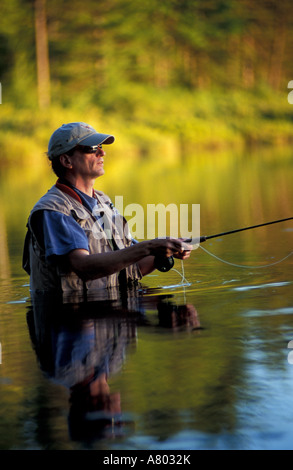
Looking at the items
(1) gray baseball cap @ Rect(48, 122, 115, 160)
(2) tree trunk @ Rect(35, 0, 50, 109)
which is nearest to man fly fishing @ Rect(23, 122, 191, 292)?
(1) gray baseball cap @ Rect(48, 122, 115, 160)

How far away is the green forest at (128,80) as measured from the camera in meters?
39.3

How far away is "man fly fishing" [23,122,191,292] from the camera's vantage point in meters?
5.19

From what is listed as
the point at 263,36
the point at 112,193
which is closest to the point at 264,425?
the point at 112,193

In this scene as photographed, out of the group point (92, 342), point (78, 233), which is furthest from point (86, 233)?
point (92, 342)

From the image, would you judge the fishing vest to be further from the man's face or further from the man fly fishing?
the man's face

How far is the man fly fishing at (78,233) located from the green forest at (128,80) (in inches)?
958

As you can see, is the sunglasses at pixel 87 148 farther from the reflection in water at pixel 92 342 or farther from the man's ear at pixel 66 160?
the reflection in water at pixel 92 342

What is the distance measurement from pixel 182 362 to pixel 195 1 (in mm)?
60612

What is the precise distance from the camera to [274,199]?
14.1m

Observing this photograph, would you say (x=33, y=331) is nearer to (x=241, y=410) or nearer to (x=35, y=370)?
(x=35, y=370)

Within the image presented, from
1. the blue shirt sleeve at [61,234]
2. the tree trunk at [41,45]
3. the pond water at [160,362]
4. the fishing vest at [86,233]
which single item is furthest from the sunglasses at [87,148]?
the tree trunk at [41,45]

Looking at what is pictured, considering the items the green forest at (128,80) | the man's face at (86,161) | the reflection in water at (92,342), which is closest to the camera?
the reflection in water at (92,342)

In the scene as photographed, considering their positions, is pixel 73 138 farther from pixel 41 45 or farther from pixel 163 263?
pixel 41 45

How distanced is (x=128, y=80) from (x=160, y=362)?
163ft
